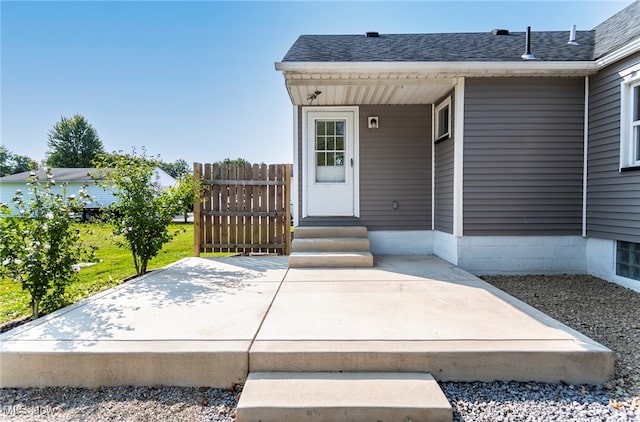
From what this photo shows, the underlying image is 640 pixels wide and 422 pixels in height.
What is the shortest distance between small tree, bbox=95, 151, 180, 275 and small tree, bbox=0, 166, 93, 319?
1.07 m

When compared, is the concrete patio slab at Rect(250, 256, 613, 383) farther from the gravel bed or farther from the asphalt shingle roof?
the asphalt shingle roof

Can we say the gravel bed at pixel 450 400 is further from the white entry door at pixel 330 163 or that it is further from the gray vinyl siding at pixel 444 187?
the white entry door at pixel 330 163

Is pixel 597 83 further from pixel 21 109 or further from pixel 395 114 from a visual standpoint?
pixel 21 109

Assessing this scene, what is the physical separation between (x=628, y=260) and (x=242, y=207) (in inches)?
228

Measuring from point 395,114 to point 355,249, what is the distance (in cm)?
258

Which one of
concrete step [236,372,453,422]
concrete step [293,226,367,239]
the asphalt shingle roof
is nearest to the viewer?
concrete step [236,372,453,422]

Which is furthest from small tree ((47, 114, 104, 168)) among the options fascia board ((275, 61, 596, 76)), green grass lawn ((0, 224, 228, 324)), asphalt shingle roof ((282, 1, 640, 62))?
fascia board ((275, 61, 596, 76))

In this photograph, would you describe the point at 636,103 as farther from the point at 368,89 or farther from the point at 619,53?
the point at 368,89

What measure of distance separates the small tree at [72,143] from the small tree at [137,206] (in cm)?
3600

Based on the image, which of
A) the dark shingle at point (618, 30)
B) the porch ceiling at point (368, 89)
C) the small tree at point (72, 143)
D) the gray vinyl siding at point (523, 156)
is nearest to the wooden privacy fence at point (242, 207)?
the porch ceiling at point (368, 89)

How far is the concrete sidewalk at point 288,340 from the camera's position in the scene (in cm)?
199

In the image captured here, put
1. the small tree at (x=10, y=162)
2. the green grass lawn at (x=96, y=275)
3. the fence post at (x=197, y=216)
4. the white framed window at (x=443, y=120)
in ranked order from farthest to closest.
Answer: the small tree at (x=10, y=162) → the fence post at (x=197, y=216) → the white framed window at (x=443, y=120) → the green grass lawn at (x=96, y=275)

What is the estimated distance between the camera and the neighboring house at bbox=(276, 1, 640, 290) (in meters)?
4.31

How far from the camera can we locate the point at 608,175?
435 cm
